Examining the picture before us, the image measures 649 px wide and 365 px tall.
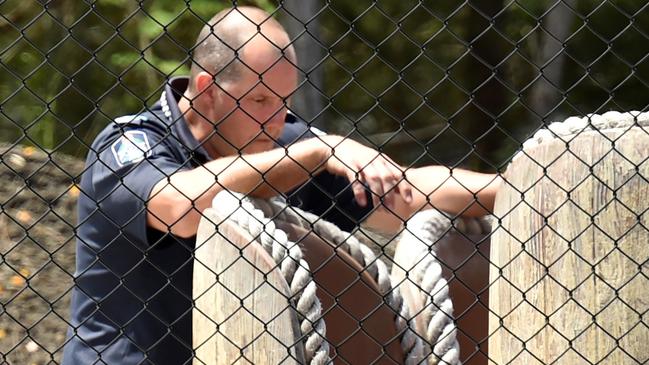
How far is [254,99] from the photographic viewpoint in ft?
11.0

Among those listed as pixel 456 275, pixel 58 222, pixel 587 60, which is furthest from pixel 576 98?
pixel 456 275

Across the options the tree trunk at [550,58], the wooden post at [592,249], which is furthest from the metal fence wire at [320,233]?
the tree trunk at [550,58]

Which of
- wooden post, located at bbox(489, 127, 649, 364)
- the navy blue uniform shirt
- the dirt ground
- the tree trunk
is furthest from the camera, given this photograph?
the tree trunk

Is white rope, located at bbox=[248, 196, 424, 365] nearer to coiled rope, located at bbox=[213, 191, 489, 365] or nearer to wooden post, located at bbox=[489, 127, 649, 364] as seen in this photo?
coiled rope, located at bbox=[213, 191, 489, 365]

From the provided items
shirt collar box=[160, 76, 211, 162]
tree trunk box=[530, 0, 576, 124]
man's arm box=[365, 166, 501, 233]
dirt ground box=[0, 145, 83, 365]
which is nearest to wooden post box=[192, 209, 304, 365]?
shirt collar box=[160, 76, 211, 162]

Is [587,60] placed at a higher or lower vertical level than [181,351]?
lower

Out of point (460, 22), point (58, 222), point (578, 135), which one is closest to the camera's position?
point (578, 135)

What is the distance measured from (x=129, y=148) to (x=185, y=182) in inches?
7.9

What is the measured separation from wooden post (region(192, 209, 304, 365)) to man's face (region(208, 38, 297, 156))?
16.7 inches

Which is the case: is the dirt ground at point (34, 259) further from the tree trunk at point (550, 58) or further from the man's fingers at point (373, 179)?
the tree trunk at point (550, 58)

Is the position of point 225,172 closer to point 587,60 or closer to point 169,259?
point 169,259

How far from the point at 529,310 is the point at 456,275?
1.09 ft

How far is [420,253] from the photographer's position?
3.37m

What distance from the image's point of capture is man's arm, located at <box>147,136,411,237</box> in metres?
3.04
